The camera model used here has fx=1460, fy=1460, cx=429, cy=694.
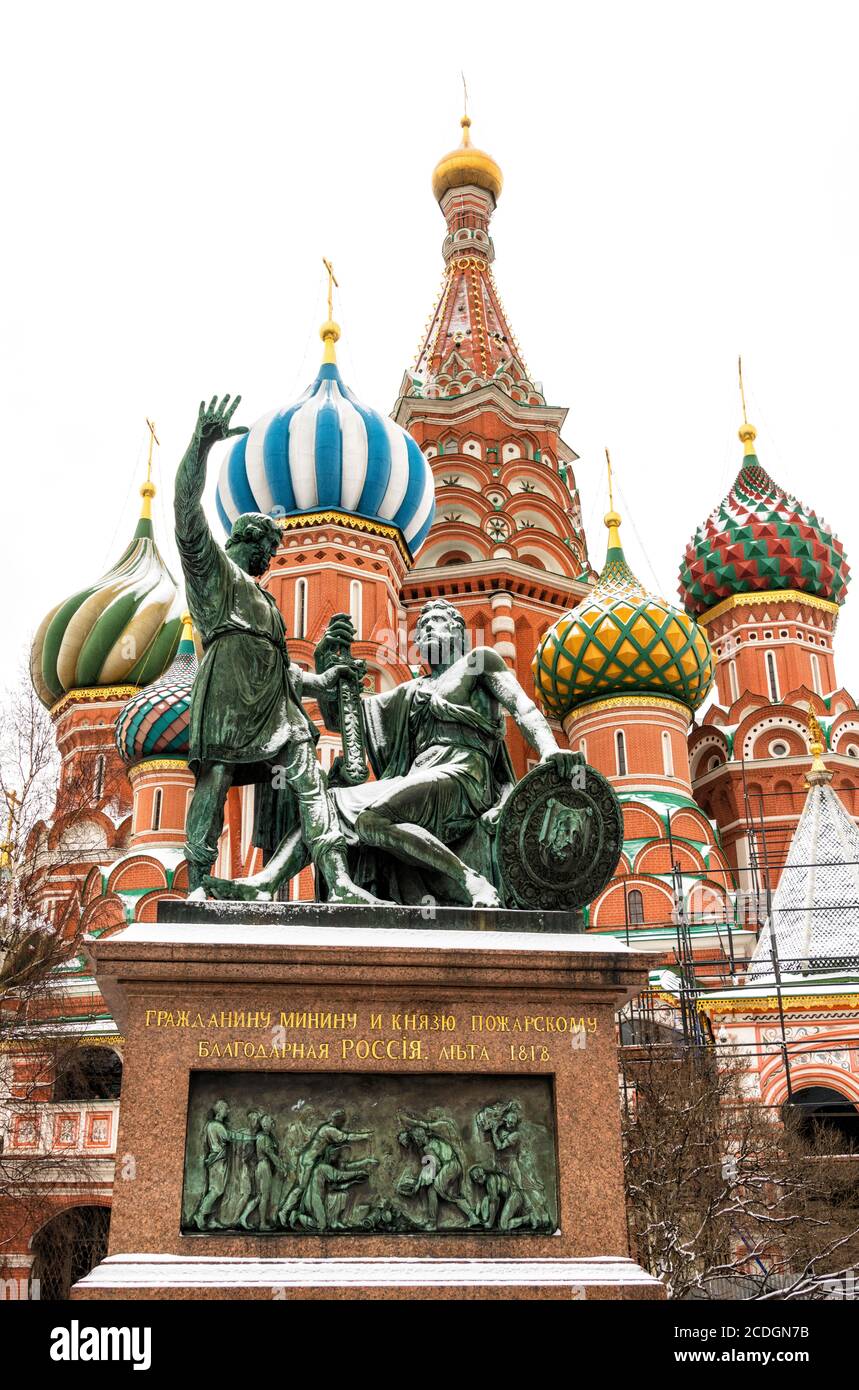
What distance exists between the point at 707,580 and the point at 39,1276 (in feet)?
76.2

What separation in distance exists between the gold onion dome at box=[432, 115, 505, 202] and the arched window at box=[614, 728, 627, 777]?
22.3m

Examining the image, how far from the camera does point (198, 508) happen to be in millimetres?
7438

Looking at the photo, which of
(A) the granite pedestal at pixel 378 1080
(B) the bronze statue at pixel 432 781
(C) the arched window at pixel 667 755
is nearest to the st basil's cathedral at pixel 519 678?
(C) the arched window at pixel 667 755

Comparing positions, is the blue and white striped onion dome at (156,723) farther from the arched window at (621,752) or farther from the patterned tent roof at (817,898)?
the patterned tent roof at (817,898)

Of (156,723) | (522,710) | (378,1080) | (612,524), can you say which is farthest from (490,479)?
→ (378,1080)

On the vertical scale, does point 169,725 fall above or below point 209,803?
above

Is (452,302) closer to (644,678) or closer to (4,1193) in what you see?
(644,678)

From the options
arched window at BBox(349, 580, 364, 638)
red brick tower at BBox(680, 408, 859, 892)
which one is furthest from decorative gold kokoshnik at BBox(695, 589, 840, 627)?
arched window at BBox(349, 580, 364, 638)

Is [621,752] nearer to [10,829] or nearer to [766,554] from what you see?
[766,554]

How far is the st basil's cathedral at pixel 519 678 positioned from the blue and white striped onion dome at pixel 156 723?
0.25ft

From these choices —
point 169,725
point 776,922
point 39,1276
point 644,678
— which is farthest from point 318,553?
point 39,1276

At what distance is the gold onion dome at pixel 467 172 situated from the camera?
146 ft

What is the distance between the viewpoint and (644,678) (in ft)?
97.3

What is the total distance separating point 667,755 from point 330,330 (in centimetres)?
1251
